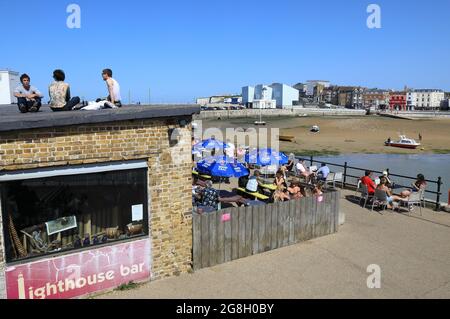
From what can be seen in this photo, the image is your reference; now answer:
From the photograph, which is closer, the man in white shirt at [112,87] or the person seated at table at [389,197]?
the man in white shirt at [112,87]

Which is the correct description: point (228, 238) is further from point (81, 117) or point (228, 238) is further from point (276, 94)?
point (276, 94)

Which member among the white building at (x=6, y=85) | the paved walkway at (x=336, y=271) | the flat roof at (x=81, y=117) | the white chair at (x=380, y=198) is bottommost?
the paved walkway at (x=336, y=271)

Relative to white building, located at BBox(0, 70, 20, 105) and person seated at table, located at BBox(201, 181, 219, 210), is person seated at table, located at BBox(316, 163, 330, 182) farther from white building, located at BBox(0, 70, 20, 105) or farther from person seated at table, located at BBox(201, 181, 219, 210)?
white building, located at BBox(0, 70, 20, 105)

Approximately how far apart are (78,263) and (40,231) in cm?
92

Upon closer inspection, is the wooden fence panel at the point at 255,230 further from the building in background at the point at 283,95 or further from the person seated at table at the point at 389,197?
the building in background at the point at 283,95

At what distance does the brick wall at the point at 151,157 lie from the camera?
278 inches

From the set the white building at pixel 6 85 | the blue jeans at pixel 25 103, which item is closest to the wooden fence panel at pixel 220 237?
the blue jeans at pixel 25 103

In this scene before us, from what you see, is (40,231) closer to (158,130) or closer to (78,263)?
(78,263)

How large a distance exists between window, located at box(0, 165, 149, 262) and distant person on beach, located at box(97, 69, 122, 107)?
2742 millimetres

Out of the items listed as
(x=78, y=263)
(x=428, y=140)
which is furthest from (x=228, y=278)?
(x=428, y=140)

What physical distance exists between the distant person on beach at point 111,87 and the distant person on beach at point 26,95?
153 centimetres

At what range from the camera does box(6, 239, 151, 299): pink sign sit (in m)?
7.26

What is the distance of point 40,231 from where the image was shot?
7500 mm

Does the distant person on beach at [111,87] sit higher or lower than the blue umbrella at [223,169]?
higher
